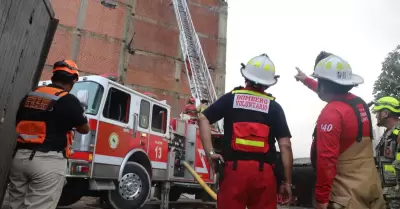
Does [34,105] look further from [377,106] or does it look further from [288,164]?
[377,106]

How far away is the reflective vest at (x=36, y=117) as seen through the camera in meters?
2.60

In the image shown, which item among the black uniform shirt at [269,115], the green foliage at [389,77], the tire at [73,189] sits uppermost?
the green foliage at [389,77]

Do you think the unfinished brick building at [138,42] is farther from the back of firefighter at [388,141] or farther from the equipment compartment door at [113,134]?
the back of firefighter at [388,141]

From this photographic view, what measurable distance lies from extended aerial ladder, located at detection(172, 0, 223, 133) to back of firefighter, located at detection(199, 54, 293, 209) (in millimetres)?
9749

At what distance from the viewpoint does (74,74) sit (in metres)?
2.94

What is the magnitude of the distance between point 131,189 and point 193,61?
9.64 m

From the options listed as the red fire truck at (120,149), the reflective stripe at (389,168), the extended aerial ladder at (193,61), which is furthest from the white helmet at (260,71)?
the extended aerial ladder at (193,61)

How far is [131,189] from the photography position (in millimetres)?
5902

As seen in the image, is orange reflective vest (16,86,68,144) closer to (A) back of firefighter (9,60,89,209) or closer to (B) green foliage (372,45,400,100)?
(A) back of firefighter (9,60,89,209)

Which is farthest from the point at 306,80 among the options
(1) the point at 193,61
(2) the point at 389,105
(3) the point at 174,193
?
(1) the point at 193,61

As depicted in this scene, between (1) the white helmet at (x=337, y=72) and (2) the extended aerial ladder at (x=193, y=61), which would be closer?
(1) the white helmet at (x=337, y=72)

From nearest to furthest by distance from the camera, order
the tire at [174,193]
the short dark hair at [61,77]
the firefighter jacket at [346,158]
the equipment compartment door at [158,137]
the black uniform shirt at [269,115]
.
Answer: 1. the firefighter jacket at [346,158]
2. the black uniform shirt at [269,115]
3. the short dark hair at [61,77]
4. the equipment compartment door at [158,137]
5. the tire at [174,193]

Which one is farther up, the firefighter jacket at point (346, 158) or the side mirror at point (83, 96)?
the side mirror at point (83, 96)

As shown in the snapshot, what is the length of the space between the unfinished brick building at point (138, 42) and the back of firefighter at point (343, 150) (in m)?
13.2
